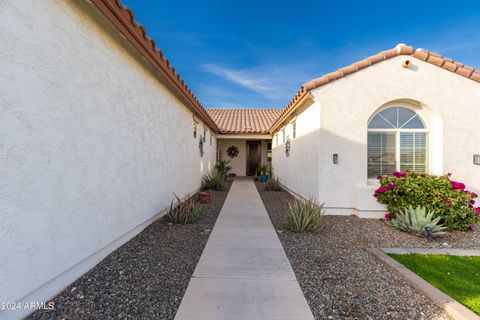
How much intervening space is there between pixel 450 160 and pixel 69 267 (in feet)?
29.9

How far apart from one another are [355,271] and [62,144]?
4.36 metres

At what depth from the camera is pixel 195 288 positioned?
113 inches

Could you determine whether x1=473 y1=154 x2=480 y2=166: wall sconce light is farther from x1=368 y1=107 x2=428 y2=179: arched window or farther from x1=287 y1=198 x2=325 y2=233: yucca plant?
x1=287 y1=198 x2=325 y2=233: yucca plant

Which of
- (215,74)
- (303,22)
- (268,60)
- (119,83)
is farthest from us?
(215,74)

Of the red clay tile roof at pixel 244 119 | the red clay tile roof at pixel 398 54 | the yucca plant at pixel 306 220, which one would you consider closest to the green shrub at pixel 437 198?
the yucca plant at pixel 306 220

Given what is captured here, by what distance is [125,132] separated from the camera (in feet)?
13.6

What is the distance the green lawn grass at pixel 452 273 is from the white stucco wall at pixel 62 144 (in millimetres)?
4758

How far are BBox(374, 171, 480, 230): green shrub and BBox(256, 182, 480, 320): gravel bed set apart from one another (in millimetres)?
377

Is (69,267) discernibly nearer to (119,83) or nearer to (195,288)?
(195,288)

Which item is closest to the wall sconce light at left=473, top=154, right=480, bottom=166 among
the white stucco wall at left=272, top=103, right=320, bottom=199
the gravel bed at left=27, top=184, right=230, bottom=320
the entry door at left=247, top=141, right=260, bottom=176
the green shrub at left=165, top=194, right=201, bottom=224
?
the white stucco wall at left=272, top=103, right=320, bottom=199

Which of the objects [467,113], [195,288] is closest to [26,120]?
[195,288]

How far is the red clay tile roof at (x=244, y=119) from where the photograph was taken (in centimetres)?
1631

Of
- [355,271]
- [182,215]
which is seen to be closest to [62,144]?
[182,215]

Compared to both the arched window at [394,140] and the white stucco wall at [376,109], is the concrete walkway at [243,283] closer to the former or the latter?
the white stucco wall at [376,109]
